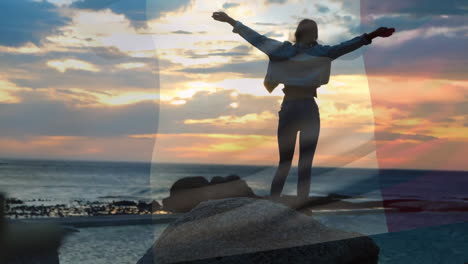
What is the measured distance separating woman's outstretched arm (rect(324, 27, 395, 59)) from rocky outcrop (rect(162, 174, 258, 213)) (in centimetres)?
112

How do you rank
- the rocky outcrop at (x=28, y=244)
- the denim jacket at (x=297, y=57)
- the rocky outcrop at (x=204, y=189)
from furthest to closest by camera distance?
the rocky outcrop at (x=28, y=244), the denim jacket at (x=297, y=57), the rocky outcrop at (x=204, y=189)

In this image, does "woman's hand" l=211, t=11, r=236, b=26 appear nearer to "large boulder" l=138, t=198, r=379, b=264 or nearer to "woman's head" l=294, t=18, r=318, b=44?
"woman's head" l=294, t=18, r=318, b=44

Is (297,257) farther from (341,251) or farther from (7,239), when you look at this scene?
(7,239)

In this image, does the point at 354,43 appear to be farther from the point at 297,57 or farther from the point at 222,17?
the point at 222,17

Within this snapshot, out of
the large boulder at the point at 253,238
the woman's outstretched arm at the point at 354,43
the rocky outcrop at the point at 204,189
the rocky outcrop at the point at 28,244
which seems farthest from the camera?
the rocky outcrop at the point at 28,244

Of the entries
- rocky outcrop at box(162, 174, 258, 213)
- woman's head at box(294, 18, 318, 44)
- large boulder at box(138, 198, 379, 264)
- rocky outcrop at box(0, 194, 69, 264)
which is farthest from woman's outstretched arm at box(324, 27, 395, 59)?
rocky outcrop at box(0, 194, 69, 264)

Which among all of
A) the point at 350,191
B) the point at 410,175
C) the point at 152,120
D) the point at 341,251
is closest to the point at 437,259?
the point at 341,251

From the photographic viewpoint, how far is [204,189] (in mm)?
4031

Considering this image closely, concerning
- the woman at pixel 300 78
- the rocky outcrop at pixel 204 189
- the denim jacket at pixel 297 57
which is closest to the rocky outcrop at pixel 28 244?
the rocky outcrop at pixel 204 189

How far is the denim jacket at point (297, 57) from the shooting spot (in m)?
3.95

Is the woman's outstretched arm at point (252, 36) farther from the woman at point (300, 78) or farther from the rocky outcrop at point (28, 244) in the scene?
the rocky outcrop at point (28, 244)

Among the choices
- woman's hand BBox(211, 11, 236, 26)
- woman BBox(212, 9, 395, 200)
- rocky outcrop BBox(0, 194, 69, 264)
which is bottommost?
rocky outcrop BBox(0, 194, 69, 264)

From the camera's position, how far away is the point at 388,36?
148 inches

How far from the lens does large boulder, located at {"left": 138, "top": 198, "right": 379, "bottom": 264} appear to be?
Answer: 4.51 meters
